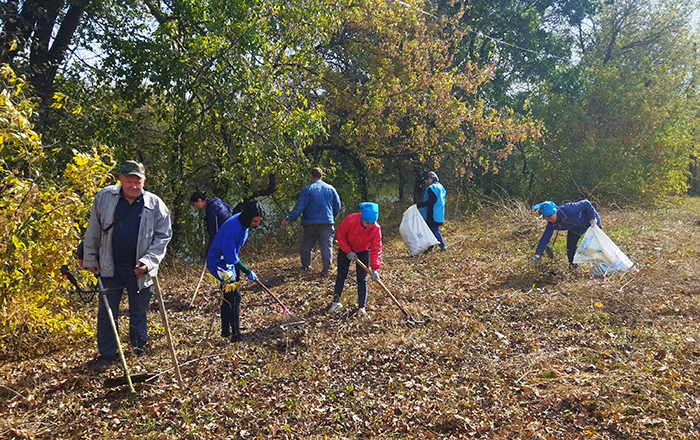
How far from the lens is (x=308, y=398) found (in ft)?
14.1

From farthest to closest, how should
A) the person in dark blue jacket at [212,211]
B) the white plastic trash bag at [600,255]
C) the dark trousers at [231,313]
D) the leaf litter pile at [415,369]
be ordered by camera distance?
the white plastic trash bag at [600,255], the person in dark blue jacket at [212,211], the dark trousers at [231,313], the leaf litter pile at [415,369]

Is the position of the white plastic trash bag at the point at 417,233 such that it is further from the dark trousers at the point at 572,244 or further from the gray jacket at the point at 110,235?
the gray jacket at the point at 110,235

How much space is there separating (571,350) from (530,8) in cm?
1517

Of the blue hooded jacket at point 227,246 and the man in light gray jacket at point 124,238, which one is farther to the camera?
the blue hooded jacket at point 227,246

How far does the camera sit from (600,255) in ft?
23.8

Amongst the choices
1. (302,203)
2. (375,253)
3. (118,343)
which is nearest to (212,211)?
(302,203)

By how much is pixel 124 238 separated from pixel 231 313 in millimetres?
1444

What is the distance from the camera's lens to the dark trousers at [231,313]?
5.18 meters

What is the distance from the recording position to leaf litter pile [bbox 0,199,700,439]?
3.82 metres

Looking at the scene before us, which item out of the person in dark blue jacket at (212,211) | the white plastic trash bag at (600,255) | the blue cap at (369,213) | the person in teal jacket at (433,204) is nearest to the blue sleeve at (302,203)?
the person in dark blue jacket at (212,211)

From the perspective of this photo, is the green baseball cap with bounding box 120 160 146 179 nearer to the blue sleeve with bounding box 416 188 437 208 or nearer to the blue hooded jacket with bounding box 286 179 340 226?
the blue hooded jacket with bounding box 286 179 340 226

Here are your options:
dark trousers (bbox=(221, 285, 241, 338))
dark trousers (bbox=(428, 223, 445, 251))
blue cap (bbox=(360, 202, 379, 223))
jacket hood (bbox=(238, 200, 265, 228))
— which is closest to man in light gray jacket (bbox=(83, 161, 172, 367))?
jacket hood (bbox=(238, 200, 265, 228))

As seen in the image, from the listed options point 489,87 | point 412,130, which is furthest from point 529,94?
point 412,130

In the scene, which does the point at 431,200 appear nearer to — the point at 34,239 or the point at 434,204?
the point at 434,204
